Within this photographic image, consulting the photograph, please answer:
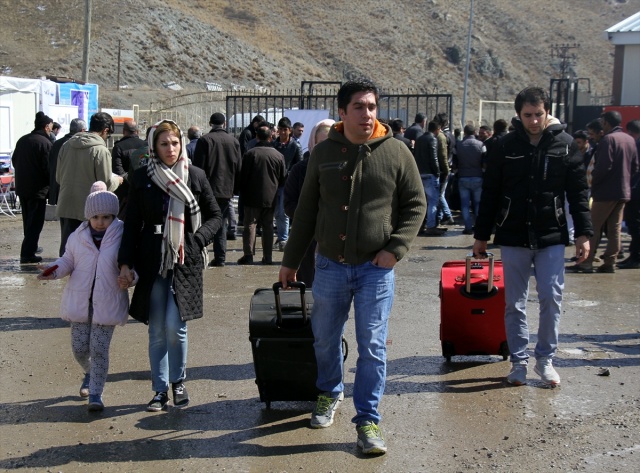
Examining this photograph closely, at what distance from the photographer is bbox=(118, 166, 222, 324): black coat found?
5359 millimetres

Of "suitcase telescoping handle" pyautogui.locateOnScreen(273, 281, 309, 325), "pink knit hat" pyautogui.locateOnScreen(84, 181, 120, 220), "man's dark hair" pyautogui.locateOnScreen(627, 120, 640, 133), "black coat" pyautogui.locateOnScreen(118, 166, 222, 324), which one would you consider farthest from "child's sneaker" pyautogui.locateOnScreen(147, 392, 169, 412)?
"man's dark hair" pyautogui.locateOnScreen(627, 120, 640, 133)

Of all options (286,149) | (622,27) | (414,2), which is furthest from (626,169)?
(414,2)

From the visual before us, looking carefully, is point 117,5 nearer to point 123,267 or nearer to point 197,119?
point 197,119

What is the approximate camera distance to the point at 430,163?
1439 centimetres

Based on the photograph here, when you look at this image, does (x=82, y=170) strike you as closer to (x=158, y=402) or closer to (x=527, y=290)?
(x=158, y=402)

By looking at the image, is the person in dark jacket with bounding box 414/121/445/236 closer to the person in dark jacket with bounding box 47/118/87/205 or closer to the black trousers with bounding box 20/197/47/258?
the person in dark jacket with bounding box 47/118/87/205

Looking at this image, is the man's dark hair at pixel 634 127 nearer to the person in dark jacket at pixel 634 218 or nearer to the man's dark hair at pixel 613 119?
the person in dark jacket at pixel 634 218

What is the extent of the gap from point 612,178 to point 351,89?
6905 millimetres

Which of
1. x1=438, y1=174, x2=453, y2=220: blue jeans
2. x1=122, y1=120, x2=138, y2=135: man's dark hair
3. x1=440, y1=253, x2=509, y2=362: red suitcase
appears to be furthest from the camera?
x1=438, y1=174, x2=453, y2=220: blue jeans

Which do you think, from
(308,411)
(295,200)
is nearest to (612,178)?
(295,200)

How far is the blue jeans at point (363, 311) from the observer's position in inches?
186

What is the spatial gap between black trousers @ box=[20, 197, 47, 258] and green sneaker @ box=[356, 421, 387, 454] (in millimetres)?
7873

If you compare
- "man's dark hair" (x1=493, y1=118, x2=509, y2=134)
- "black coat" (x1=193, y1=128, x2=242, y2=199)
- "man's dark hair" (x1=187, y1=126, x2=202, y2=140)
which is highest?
"man's dark hair" (x1=493, y1=118, x2=509, y2=134)

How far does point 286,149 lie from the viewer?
1309cm
